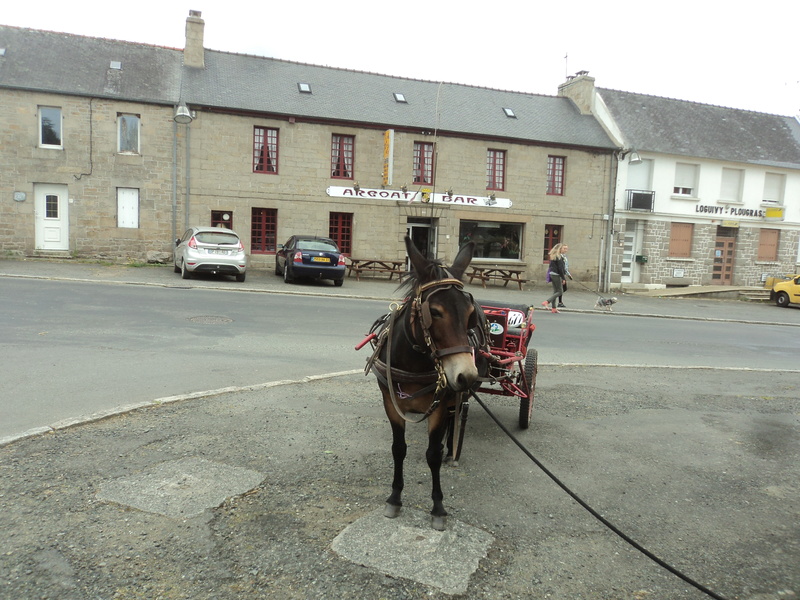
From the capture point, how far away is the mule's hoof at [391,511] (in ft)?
13.4

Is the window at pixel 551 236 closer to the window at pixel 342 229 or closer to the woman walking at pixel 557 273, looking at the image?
the window at pixel 342 229

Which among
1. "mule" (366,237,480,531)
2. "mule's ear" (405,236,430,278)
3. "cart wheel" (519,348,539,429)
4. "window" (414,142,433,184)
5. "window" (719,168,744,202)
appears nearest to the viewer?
"mule" (366,237,480,531)

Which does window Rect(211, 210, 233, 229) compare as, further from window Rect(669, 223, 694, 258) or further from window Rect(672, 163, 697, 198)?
window Rect(672, 163, 697, 198)

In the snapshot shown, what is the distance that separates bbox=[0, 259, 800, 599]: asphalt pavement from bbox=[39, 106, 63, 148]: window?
21.4 meters

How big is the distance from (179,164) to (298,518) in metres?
22.9

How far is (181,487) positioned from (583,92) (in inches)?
1238

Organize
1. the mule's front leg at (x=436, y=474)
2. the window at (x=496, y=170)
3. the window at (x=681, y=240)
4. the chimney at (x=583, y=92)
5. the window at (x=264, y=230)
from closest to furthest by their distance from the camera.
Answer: the mule's front leg at (x=436, y=474) < the window at (x=264, y=230) < the window at (x=496, y=170) < the window at (x=681, y=240) < the chimney at (x=583, y=92)

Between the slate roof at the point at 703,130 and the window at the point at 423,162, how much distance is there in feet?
32.7

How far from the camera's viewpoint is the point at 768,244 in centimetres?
3169

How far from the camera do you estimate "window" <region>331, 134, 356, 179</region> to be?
1030 inches

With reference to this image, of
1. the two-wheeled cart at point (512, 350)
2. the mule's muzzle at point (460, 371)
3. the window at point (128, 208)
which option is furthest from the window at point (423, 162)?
the mule's muzzle at point (460, 371)

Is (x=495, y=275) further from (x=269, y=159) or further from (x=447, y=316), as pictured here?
(x=447, y=316)

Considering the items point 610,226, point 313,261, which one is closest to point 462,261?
point 313,261

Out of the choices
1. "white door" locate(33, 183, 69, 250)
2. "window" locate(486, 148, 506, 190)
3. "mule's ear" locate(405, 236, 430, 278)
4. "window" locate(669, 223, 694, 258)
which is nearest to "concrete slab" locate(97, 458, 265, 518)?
"mule's ear" locate(405, 236, 430, 278)
